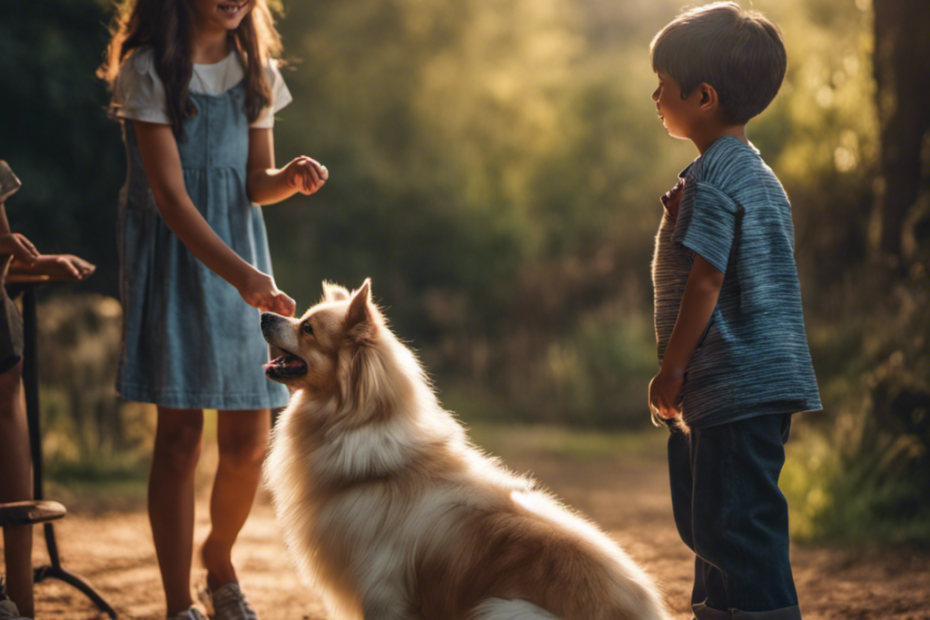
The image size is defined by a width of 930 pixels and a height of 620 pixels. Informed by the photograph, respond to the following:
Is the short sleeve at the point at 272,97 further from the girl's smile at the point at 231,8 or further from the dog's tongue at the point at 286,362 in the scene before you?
the dog's tongue at the point at 286,362

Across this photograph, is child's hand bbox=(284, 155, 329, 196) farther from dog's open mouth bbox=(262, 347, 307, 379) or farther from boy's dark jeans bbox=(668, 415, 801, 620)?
boy's dark jeans bbox=(668, 415, 801, 620)

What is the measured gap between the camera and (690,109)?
2.17 metres

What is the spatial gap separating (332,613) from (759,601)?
123 cm

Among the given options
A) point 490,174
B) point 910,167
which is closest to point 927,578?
point 910,167

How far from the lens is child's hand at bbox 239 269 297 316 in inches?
100.0

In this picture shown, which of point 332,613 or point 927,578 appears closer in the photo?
point 332,613

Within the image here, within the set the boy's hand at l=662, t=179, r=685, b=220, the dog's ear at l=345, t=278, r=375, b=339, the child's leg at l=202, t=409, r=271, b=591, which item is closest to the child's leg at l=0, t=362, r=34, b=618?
the child's leg at l=202, t=409, r=271, b=591

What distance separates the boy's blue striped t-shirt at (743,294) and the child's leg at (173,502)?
1749mm

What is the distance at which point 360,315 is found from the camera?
240cm

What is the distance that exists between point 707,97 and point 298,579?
2914mm

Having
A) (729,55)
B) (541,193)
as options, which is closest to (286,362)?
(729,55)

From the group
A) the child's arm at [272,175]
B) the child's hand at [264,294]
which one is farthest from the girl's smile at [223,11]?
the child's hand at [264,294]

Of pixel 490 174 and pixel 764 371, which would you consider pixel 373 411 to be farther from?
pixel 490 174

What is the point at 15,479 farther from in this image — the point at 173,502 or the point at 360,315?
the point at 360,315
